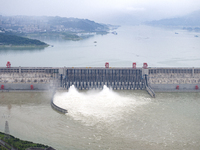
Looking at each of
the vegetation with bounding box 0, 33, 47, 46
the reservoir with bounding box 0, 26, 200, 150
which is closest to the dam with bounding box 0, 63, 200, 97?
the reservoir with bounding box 0, 26, 200, 150

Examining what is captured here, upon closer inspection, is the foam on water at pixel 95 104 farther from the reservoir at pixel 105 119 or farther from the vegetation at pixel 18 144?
the vegetation at pixel 18 144

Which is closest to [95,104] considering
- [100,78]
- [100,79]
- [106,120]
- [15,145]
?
[106,120]

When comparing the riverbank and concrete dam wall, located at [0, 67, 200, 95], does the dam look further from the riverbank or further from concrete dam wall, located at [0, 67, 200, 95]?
the riverbank

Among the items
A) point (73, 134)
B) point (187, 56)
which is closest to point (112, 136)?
point (73, 134)

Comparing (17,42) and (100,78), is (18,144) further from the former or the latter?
(17,42)

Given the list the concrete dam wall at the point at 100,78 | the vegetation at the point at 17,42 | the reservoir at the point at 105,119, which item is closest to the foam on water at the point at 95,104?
the reservoir at the point at 105,119

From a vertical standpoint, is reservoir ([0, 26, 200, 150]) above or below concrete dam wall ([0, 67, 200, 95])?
below
